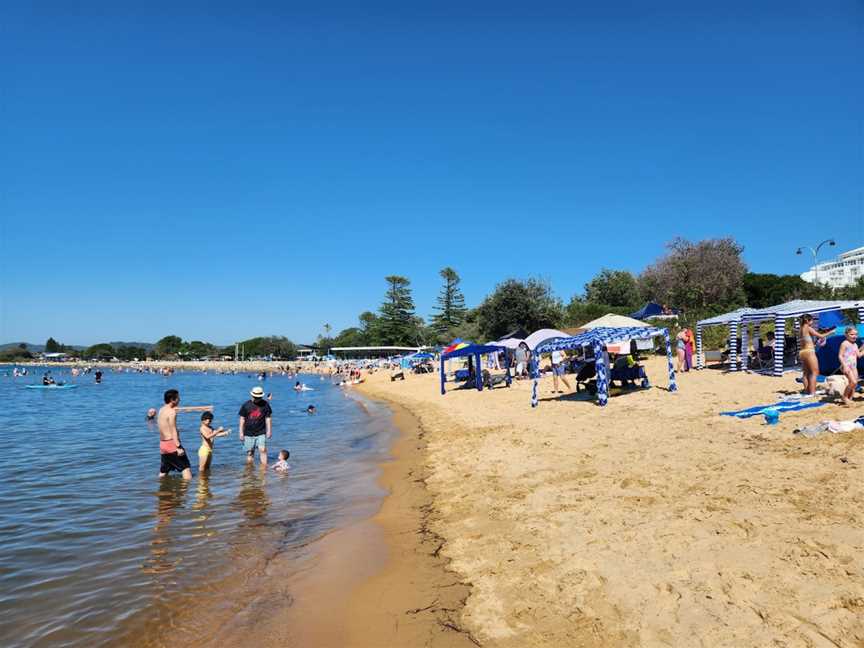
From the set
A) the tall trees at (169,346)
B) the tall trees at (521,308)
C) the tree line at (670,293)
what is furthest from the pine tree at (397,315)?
the tall trees at (169,346)

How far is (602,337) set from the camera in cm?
1268

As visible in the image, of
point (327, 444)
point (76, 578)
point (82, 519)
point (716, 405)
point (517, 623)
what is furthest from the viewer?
point (327, 444)

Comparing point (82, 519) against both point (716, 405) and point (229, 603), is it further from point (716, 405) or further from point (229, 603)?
point (716, 405)

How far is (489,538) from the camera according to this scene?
4926 mm

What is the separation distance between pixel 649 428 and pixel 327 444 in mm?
7709

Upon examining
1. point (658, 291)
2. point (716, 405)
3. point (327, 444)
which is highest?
point (658, 291)

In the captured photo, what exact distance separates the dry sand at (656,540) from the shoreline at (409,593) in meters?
0.03

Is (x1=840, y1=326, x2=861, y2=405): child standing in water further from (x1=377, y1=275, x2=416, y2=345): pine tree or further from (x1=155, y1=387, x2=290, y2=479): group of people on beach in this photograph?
(x1=377, y1=275, x2=416, y2=345): pine tree

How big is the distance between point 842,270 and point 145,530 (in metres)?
102

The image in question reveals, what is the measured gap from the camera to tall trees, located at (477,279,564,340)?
1822 inches

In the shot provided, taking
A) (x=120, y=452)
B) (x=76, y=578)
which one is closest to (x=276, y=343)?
(x=120, y=452)

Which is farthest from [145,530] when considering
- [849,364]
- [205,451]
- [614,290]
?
[614,290]

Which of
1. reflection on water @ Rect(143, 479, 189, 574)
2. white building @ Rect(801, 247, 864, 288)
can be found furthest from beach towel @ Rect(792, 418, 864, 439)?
white building @ Rect(801, 247, 864, 288)

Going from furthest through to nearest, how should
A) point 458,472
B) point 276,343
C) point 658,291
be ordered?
point 276,343 → point 658,291 → point 458,472
